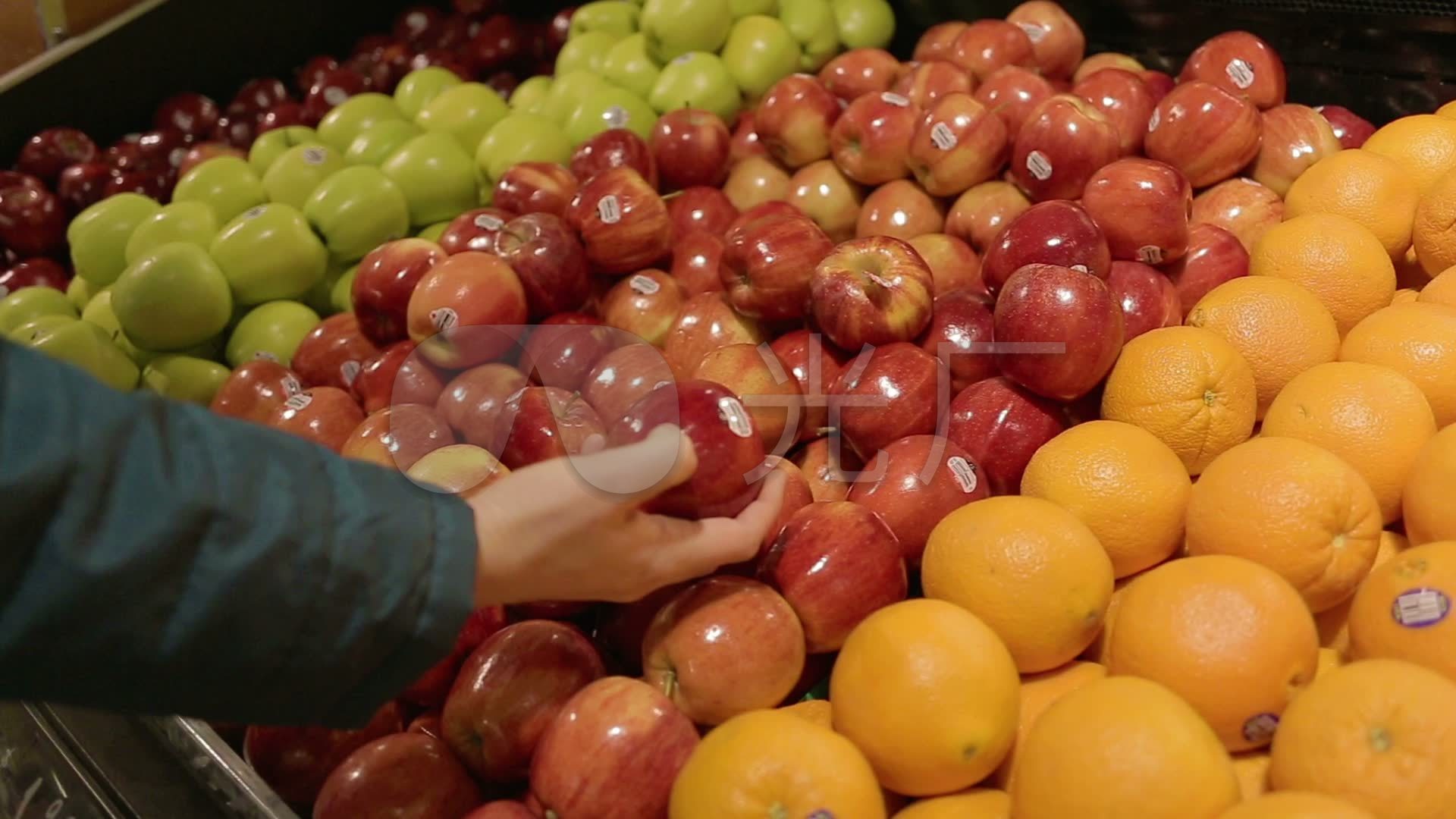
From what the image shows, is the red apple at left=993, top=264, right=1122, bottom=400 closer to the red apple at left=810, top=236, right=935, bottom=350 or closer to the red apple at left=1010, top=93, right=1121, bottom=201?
the red apple at left=810, top=236, right=935, bottom=350

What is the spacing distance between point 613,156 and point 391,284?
22.3 inches

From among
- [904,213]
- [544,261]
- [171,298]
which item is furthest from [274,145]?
[904,213]

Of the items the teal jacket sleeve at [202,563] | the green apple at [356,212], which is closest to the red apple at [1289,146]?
the teal jacket sleeve at [202,563]

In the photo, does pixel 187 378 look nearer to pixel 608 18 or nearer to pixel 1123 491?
pixel 608 18

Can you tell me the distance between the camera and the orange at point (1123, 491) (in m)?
1.25

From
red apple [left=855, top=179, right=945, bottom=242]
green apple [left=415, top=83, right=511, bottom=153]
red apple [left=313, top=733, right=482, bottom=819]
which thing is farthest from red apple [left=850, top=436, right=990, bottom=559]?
green apple [left=415, top=83, right=511, bottom=153]

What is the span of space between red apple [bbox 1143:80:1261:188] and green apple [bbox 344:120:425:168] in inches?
69.9

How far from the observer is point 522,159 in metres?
2.43

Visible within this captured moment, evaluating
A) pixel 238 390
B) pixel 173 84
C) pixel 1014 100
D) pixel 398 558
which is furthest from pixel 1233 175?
pixel 173 84

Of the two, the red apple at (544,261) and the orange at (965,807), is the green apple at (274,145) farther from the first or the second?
the orange at (965,807)

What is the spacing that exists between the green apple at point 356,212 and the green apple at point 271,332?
0.18 meters

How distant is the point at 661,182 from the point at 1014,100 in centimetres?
79

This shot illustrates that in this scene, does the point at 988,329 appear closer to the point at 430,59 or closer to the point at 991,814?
the point at 991,814

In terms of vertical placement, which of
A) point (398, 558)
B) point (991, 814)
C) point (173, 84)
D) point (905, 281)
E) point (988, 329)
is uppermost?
point (173, 84)
